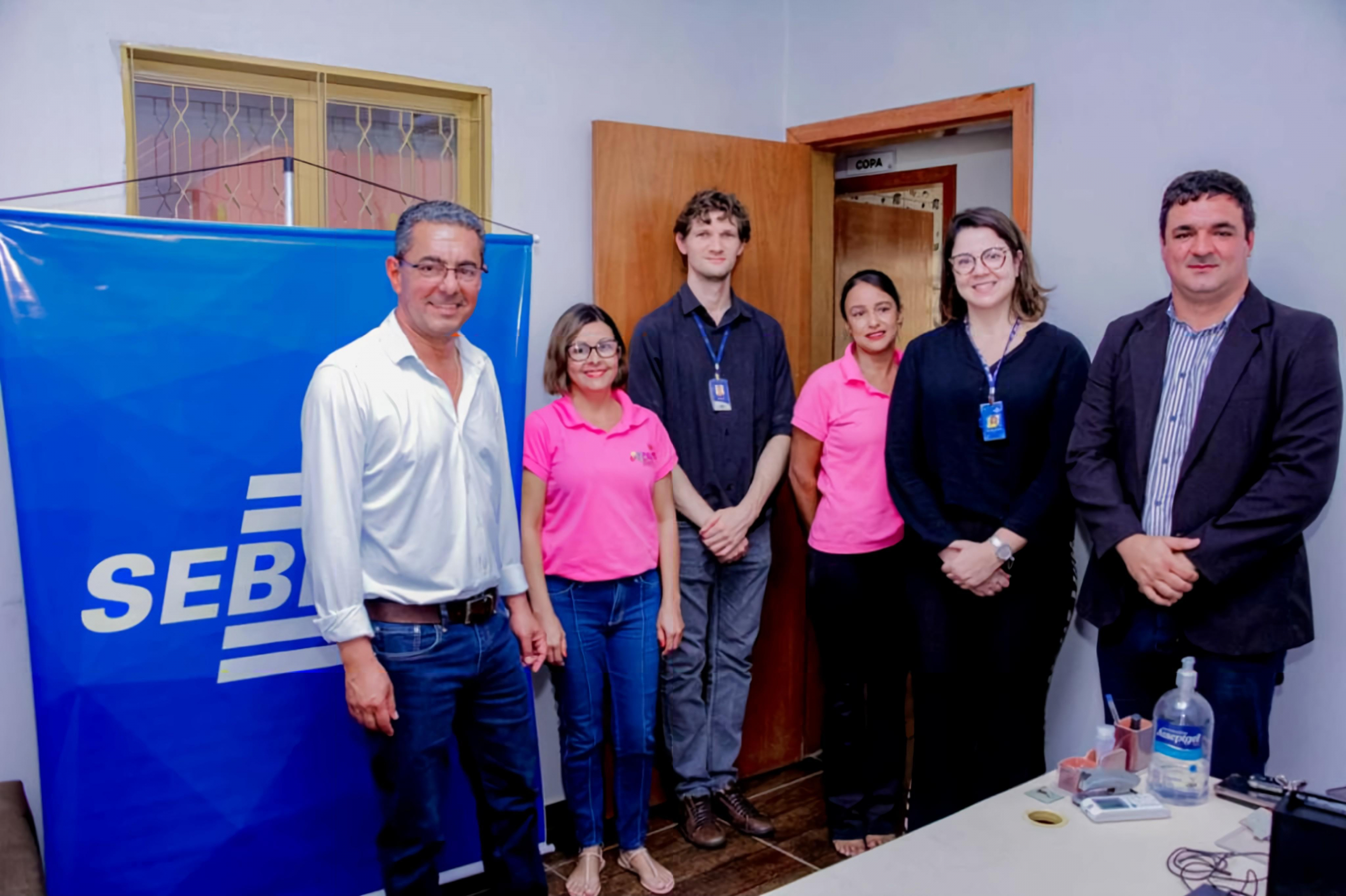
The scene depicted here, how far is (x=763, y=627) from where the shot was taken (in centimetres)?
347

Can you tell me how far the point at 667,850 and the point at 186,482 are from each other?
167 cm

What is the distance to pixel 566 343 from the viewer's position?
2.69 m

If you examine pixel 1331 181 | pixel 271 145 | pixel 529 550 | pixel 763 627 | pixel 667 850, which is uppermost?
pixel 271 145

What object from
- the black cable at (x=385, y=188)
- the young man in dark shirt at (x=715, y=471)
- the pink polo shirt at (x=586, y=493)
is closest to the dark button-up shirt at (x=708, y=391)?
the young man in dark shirt at (x=715, y=471)

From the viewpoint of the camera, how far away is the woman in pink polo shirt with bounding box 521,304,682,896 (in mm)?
2650

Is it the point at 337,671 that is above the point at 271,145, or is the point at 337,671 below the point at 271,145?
below

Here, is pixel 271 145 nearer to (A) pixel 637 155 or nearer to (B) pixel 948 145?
(A) pixel 637 155

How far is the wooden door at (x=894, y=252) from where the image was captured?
3.90 meters

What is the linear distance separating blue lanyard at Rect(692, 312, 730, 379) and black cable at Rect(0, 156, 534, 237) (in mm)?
544

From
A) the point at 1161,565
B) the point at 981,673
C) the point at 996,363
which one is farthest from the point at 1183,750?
the point at 996,363

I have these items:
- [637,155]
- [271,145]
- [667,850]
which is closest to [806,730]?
[667,850]

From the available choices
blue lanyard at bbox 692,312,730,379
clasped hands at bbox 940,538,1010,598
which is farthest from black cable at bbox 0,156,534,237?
clasped hands at bbox 940,538,1010,598

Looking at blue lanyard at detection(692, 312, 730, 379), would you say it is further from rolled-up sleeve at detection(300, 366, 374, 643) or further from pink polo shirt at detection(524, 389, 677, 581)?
rolled-up sleeve at detection(300, 366, 374, 643)

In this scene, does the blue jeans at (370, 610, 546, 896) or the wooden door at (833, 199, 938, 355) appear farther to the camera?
the wooden door at (833, 199, 938, 355)
